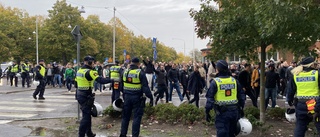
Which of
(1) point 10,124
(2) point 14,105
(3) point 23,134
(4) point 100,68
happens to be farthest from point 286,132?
(4) point 100,68

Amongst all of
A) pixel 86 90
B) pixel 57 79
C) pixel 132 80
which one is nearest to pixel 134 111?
pixel 132 80

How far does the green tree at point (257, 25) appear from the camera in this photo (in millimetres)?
6102

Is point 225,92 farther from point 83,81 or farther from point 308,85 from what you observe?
point 83,81

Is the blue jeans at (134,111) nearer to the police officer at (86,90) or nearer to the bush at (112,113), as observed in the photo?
the police officer at (86,90)

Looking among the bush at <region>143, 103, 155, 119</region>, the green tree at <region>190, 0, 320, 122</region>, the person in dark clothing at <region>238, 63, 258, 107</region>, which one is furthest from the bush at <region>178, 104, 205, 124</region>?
the person in dark clothing at <region>238, 63, 258, 107</region>

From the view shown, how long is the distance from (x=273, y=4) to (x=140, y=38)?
7017cm

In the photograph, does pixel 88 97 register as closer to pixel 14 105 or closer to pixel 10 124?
pixel 10 124

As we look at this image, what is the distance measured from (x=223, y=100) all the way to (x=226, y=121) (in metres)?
0.36

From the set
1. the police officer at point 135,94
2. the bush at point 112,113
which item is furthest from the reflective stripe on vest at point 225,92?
the bush at point 112,113

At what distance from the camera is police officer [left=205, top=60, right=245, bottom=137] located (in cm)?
567

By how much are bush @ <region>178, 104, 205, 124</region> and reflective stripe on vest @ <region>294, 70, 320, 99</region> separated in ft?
9.96

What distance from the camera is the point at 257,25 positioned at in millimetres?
6969

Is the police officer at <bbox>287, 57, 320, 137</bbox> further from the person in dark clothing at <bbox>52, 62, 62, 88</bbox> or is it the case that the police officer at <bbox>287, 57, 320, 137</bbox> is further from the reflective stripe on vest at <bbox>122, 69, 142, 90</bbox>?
the person in dark clothing at <bbox>52, 62, 62, 88</bbox>

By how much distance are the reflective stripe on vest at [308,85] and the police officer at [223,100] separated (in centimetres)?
110
